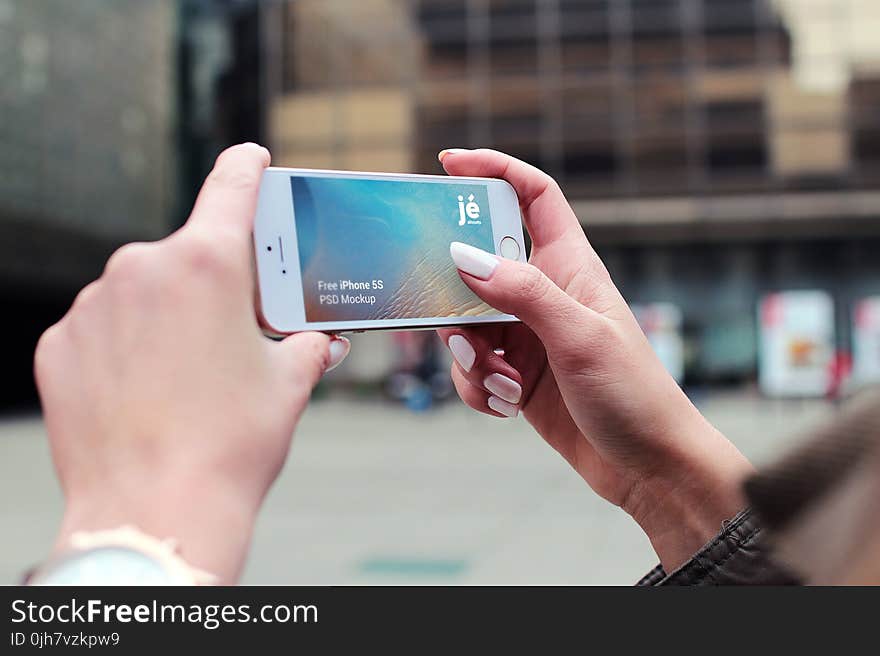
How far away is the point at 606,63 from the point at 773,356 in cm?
868

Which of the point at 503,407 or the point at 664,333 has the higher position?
the point at 503,407

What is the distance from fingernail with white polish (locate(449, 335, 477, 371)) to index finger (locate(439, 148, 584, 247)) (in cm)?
27

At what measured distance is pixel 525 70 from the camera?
2202cm

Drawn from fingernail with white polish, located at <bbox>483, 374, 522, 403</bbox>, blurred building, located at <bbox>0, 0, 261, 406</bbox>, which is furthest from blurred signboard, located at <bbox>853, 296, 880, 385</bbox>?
fingernail with white polish, located at <bbox>483, 374, 522, 403</bbox>

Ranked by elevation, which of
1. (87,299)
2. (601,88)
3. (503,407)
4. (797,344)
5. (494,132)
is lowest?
(797,344)

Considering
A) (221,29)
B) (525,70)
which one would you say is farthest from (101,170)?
(525,70)

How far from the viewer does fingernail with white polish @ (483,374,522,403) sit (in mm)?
1780

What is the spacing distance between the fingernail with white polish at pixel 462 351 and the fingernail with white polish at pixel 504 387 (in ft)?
0.18

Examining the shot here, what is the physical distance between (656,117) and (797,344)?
7.13 metres

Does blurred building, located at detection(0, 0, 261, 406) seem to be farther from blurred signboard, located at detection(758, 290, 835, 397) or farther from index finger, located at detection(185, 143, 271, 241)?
index finger, located at detection(185, 143, 271, 241)

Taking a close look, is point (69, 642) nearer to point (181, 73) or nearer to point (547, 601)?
point (547, 601)

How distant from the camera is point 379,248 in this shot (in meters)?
1.67

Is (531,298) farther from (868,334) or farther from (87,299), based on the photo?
(868,334)

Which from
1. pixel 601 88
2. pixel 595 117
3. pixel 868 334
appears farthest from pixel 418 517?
pixel 601 88
